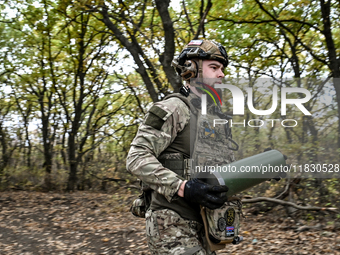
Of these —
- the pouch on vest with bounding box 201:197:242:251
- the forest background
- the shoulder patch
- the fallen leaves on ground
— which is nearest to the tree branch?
the fallen leaves on ground

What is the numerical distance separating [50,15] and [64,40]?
0.87 m

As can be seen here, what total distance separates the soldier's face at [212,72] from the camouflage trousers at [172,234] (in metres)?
0.90

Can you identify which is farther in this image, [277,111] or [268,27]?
[268,27]

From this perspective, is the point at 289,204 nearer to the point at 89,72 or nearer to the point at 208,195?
the point at 208,195

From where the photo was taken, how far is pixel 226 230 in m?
2.05

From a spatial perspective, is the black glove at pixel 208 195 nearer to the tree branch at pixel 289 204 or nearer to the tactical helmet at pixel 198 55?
the tactical helmet at pixel 198 55

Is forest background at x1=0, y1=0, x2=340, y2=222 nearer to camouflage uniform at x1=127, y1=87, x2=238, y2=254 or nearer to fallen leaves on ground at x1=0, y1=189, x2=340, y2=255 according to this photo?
fallen leaves on ground at x1=0, y1=189, x2=340, y2=255

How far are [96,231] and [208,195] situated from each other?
4.75 m

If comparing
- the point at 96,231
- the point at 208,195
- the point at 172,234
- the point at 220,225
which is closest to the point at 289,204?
the point at 96,231

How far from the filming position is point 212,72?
2.32 metres

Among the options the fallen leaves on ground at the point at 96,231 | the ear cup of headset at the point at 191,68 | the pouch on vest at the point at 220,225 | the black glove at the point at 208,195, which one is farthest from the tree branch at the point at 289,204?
the black glove at the point at 208,195

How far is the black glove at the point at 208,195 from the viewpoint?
1.80 meters

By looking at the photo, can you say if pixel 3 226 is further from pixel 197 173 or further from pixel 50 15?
pixel 197 173

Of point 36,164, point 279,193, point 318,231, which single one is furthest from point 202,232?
point 36,164
